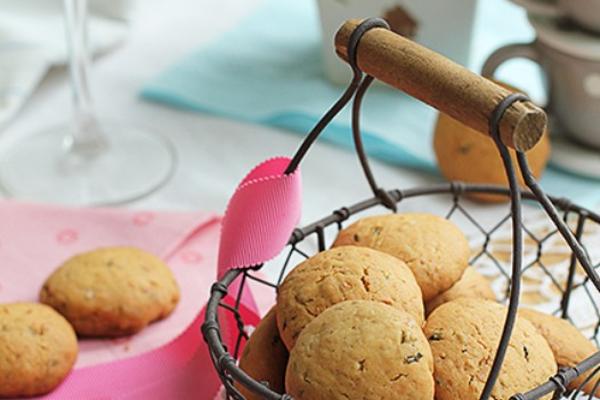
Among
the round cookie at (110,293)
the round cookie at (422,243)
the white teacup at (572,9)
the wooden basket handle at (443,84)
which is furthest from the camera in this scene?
the white teacup at (572,9)

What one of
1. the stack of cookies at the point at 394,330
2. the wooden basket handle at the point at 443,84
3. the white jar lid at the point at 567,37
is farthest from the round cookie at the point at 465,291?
the white jar lid at the point at 567,37

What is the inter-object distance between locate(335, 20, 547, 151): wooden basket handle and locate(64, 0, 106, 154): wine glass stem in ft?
1.39

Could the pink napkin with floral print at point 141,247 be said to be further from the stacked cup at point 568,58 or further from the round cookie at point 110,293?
the stacked cup at point 568,58

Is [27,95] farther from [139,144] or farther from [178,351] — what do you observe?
[178,351]

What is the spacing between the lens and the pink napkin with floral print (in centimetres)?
55

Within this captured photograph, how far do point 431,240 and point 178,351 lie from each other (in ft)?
Answer: 0.58

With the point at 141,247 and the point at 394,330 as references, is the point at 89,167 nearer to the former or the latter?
the point at 141,247

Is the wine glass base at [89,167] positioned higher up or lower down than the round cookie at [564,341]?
lower down

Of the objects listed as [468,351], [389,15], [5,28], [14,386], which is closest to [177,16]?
[5,28]

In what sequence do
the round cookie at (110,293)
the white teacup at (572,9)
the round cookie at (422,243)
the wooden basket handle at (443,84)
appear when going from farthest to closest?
1. the white teacup at (572,9)
2. the round cookie at (110,293)
3. the round cookie at (422,243)
4. the wooden basket handle at (443,84)

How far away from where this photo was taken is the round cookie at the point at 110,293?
1.96 ft

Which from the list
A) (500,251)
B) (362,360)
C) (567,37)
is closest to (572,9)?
(567,37)

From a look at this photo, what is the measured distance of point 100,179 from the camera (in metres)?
0.81

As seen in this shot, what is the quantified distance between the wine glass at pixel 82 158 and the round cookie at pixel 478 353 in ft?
1.35
